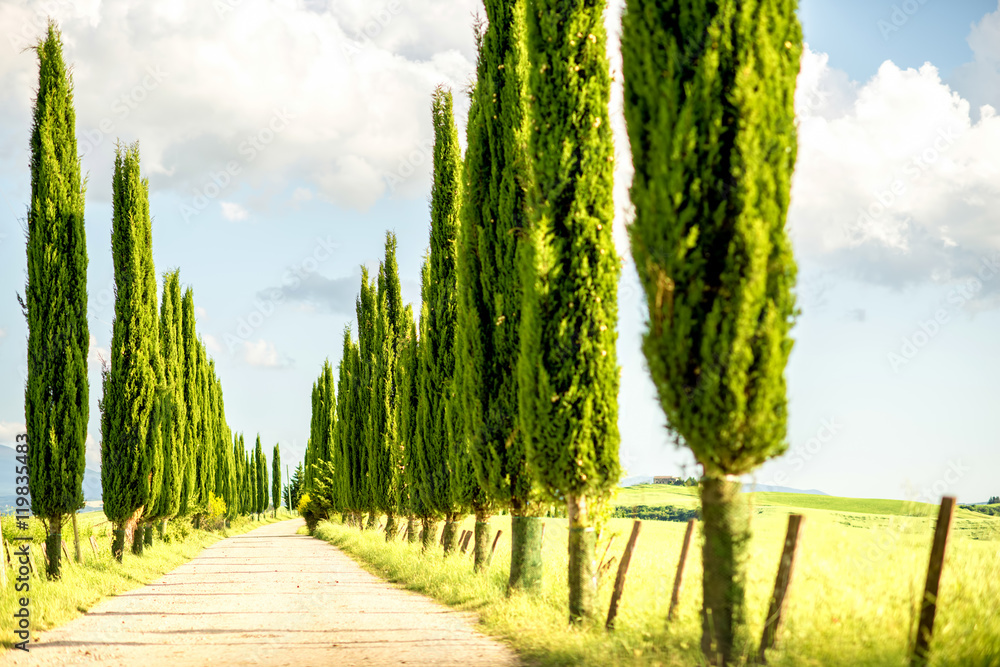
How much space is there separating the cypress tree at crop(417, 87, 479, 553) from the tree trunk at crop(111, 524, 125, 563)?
6780mm

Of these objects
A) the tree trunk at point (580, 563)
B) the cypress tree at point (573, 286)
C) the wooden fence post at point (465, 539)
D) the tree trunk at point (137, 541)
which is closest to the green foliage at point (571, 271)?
the cypress tree at point (573, 286)

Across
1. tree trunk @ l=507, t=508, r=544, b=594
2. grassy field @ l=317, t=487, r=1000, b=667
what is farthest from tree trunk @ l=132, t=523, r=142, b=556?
grassy field @ l=317, t=487, r=1000, b=667

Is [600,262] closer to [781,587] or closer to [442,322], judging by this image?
[781,587]

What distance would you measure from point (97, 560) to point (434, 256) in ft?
31.4

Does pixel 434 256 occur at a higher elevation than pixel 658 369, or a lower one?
higher

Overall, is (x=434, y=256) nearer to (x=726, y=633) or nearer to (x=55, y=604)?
(x=55, y=604)

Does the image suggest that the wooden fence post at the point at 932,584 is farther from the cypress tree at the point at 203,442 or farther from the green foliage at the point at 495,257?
the cypress tree at the point at 203,442

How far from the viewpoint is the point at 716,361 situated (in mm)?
5211

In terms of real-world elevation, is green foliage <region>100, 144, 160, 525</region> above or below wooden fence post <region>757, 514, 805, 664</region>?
above

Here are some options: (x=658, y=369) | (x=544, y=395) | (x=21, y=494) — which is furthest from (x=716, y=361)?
(x=21, y=494)

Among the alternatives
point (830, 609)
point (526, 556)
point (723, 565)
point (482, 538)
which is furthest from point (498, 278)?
point (830, 609)

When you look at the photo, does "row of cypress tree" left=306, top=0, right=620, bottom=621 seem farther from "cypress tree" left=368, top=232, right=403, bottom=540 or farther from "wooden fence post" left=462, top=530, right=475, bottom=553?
"cypress tree" left=368, top=232, right=403, bottom=540

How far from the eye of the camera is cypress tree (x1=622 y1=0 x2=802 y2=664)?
17.0 ft

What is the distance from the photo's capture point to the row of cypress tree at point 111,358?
12.5 meters
